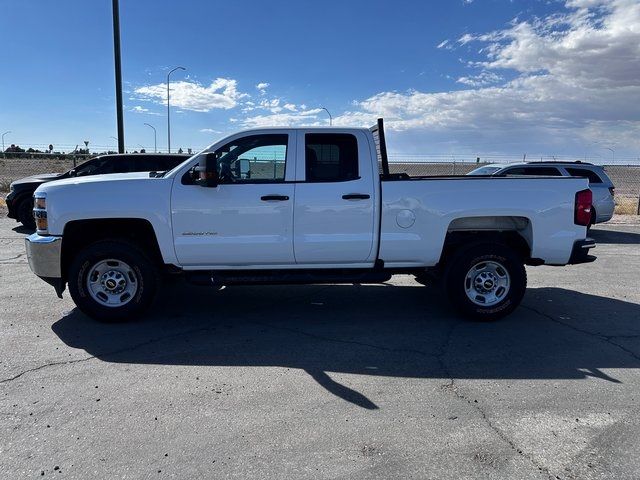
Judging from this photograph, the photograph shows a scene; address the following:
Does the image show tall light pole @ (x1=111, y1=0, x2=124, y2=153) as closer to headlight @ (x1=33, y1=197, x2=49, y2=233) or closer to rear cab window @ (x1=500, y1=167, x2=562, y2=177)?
headlight @ (x1=33, y1=197, x2=49, y2=233)

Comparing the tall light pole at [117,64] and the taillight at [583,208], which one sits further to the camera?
the tall light pole at [117,64]

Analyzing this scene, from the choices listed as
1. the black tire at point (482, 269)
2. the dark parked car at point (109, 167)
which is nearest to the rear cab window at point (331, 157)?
the black tire at point (482, 269)

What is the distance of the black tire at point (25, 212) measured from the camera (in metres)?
12.6

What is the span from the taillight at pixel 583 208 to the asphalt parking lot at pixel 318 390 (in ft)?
3.81

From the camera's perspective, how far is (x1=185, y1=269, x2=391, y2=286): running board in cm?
543

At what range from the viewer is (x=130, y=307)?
5418mm

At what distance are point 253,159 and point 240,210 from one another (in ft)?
1.94

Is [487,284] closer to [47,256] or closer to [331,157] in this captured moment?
[331,157]

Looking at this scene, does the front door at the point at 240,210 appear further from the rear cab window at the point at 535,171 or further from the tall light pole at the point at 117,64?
the tall light pole at the point at 117,64

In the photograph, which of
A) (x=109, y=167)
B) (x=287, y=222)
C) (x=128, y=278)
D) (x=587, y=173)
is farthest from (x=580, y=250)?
(x=109, y=167)

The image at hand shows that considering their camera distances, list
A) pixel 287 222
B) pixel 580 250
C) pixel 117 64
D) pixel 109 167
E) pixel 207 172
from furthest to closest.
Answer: pixel 117 64, pixel 109 167, pixel 580 250, pixel 287 222, pixel 207 172

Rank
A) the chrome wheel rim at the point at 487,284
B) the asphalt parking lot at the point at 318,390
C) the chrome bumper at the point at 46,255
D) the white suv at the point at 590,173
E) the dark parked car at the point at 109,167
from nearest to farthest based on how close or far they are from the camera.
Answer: the asphalt parking lot at the point at 318,390
the chrome bumper at the point at 46,255
the chrome wheel rim at the point at 487,284
the dark parked car at the point at 109,167
the white suv at the point at 590,173

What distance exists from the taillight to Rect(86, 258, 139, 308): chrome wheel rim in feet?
15.9

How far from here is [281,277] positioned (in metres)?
5.45
